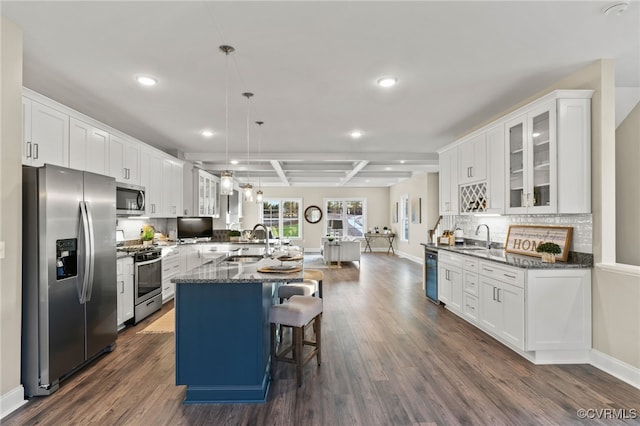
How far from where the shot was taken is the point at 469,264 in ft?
13.5

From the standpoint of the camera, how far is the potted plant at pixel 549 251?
3.20 meters

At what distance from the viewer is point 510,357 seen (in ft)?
10.5

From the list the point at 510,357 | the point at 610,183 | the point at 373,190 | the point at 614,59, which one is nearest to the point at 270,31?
the point at 614,59

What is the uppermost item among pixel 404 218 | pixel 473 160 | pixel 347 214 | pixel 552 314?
pixel 473 160

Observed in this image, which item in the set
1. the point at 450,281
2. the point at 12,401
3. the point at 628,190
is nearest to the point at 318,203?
the point at 450,281

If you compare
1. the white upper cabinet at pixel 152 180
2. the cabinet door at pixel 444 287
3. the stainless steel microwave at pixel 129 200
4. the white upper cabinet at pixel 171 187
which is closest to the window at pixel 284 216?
the white upper cabinet at pixel 171 187

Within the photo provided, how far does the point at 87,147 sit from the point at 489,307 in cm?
485

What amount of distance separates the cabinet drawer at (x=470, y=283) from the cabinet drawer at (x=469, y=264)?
0.05 meters

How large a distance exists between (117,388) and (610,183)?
4.58 meters

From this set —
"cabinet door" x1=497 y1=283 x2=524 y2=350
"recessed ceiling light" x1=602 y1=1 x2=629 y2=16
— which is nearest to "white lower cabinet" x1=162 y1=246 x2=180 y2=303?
"cabinet door" x1=497 y1=283 x2=524 y2=350

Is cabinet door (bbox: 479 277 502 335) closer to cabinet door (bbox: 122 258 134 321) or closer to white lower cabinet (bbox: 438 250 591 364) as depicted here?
white lower cabinet (bbox: 438 250 591 364)

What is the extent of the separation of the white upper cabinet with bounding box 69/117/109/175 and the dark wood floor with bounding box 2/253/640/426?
2.00 metres

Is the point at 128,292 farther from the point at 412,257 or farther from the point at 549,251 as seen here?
the point at 412,257

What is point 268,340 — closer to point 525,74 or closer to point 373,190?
point 525,74
